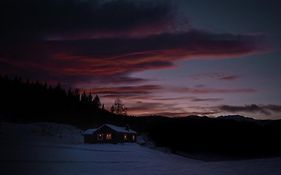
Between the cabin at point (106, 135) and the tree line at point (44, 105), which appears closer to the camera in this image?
the cabin at point (106, 135)

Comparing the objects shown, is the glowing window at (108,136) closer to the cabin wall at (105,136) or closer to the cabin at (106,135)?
the cabin at (106,135)

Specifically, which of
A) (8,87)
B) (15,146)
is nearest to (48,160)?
(15,146)

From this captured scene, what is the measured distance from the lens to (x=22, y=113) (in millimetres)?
78938

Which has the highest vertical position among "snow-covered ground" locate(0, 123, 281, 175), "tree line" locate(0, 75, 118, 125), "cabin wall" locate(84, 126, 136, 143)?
"tree line" locate(0, 75, 118, 125)

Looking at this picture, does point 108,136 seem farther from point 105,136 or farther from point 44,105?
point 44,105

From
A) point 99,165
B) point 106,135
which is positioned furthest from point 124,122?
point 99,165

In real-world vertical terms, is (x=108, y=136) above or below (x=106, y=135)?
below

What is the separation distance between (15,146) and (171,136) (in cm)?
3762

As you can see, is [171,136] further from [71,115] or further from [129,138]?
[71,115]

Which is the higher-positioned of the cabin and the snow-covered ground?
the cabin

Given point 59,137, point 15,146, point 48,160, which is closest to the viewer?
point 48,160

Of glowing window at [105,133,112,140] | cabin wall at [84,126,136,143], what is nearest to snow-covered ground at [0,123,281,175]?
cabin wall at [84,126,136,143]

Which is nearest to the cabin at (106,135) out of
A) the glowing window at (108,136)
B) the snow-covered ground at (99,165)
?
the glowing window at (108,136)

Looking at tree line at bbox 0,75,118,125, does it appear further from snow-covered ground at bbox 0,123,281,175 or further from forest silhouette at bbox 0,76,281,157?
snow-covered ground at bbox 0,123,281,175
